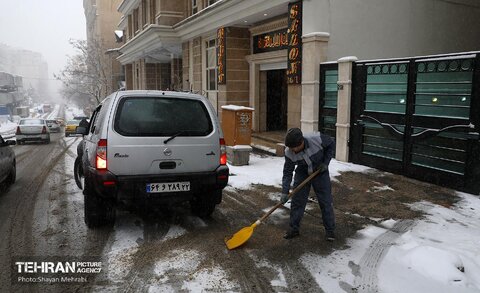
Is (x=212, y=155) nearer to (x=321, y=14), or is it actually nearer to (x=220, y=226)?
(x=220, y=226)

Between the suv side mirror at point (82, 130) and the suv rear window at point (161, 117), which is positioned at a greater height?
the suv rear window at point (161, 117)

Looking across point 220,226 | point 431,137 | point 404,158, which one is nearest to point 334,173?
point 404,158

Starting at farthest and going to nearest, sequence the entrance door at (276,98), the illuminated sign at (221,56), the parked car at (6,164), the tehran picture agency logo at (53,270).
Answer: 1. the entrance door at (276,98)
2. the illuminated sign at (221,56)
3. the parked car at (6,164)
4. the tehran picture agency logo at (53,270)

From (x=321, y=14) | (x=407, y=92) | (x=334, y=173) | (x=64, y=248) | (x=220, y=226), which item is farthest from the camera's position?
(x=321, y=14)

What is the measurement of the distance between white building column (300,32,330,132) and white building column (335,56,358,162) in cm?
95

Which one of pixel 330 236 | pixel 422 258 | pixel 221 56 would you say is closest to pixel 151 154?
pixel 330 236

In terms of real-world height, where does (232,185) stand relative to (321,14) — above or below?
below

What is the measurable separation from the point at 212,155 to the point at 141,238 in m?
1.43

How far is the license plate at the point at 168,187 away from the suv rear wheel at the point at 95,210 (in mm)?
746

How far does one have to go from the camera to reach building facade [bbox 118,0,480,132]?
34.7 ft

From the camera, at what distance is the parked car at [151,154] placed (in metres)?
4.71

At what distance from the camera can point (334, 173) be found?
8672 mm

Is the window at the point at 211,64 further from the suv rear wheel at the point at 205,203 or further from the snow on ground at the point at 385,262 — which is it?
the snow on ground at the point at 385,262

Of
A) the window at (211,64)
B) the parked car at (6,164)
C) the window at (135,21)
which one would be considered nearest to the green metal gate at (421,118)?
the parked car at (6,164)
